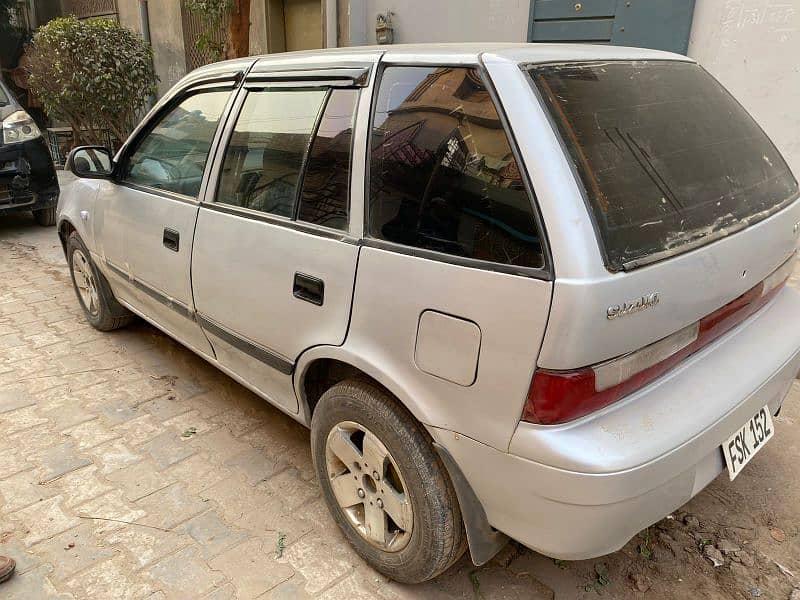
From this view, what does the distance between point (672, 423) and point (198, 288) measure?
198 centimetres

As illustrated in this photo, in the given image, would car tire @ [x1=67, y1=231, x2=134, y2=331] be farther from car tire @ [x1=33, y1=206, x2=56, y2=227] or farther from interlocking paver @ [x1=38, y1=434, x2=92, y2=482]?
car tire @ [x1=33, y1=206, x2=56, y2=227]

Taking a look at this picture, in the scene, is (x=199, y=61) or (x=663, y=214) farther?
(x=199, y=61)

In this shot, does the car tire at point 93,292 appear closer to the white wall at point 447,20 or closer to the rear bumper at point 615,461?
the rear bumper at point 615,461

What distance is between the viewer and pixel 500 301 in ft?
4.95

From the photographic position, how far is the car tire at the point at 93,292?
3.76m

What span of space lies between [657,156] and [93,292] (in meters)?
3.55

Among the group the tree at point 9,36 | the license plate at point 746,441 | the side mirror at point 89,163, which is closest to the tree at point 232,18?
the side mirror at point 89,163

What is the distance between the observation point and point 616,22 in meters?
5.29

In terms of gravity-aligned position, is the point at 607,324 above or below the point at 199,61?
below

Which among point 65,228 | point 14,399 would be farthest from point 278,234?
point 65,228

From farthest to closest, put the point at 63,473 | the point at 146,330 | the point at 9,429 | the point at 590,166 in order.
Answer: the point at 146,330 → the point at 9,429 → the point at 63,473 → the point at 590,166

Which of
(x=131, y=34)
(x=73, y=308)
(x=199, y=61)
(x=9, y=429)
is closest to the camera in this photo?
(x=9, y=429)

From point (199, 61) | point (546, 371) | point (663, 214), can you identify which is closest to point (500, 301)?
point (546, 371)

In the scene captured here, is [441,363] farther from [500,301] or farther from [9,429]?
[9,429]
